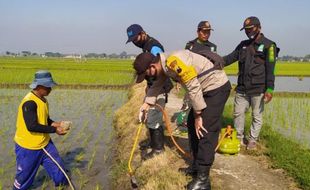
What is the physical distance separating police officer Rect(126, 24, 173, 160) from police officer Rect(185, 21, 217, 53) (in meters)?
1.07

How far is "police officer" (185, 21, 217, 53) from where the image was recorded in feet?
16.9

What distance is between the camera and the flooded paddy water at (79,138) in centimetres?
454

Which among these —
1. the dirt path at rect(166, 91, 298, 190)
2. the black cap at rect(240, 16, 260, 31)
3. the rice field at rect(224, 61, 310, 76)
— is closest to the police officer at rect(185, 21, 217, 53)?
the black cap at rect(240, 16, 260, 31)

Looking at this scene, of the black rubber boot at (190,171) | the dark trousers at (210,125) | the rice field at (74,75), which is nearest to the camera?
the dark trousers at (210,125)

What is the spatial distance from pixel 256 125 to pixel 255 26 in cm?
136

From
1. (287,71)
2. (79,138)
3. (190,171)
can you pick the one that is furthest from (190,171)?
(287,71)

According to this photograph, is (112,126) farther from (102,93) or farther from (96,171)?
(102,93)

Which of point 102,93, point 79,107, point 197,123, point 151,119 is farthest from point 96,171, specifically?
point 102,93

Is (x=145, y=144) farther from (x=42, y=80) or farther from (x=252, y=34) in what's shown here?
(x=252, y=34)

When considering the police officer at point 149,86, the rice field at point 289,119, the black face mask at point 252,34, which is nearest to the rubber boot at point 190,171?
the police officer at point 149,86

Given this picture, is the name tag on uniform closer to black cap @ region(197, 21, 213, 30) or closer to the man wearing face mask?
the man wearing face mask

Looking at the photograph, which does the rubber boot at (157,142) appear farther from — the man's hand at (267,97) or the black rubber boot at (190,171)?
the man's hand at (267,97)

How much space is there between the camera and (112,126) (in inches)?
309

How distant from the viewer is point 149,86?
409 cm
